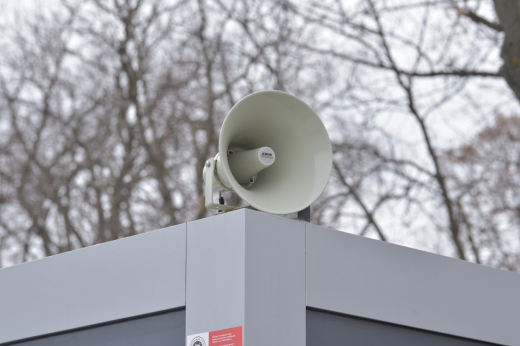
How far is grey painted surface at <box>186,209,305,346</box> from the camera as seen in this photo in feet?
8.30

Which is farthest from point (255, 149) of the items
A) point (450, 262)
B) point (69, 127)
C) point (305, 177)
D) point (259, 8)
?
point (69, 127)

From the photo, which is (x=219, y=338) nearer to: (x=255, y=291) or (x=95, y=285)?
(x=255, y=291)

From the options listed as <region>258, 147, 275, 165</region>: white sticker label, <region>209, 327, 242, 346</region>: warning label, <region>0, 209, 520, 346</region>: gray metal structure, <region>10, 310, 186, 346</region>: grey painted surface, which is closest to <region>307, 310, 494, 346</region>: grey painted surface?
<region>0, 209, 520, 346</region>: gray metal structure

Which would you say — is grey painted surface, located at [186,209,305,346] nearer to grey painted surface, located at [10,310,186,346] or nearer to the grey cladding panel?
the grey cladding panel

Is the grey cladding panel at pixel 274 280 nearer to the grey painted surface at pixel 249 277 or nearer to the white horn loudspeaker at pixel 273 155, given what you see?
the grey painted surface at pixel 249 277

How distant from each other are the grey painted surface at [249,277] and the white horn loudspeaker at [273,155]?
0.16m

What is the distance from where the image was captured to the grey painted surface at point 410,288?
283 centimetres

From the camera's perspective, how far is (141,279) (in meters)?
2.89

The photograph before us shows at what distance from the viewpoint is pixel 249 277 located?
99.8 inches

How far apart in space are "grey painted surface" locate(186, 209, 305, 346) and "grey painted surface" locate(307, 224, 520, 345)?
105 millimetres

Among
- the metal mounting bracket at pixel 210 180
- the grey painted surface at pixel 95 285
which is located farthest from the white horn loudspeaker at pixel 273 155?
the grey painted surface at pixel 95 285

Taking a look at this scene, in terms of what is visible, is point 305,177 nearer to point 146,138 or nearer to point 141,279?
point 141,279

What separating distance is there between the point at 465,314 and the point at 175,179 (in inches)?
312

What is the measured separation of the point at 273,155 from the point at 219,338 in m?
0.75
